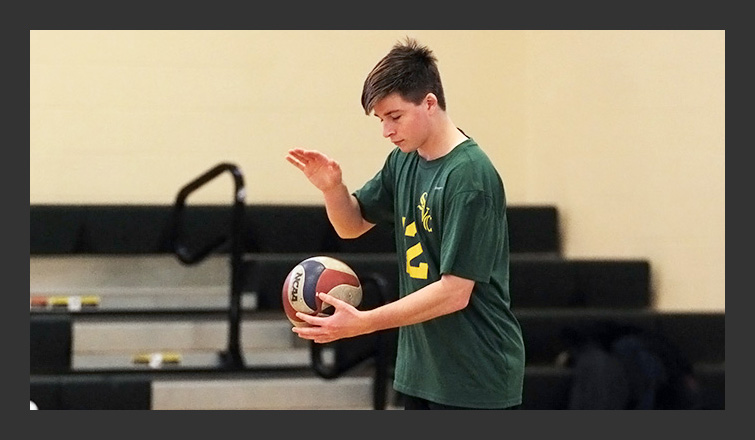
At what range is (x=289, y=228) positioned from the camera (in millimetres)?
6504

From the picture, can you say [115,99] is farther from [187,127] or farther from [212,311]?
[212,311]

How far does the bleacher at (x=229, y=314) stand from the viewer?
18.0 ft

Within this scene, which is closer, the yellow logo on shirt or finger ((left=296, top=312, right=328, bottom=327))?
finger ((left=296, top=312, right=328, bottom=327))

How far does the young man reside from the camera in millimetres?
2896

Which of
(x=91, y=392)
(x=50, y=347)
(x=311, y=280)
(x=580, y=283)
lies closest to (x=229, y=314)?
(x=91, y=392)

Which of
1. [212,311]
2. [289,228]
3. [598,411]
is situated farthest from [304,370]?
[598,411]

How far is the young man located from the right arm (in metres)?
0.02

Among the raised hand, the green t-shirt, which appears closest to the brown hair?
the green t-shirt

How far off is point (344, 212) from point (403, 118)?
0.49 metres

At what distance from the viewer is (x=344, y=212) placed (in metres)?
3.34

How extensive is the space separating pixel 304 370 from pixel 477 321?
283cm

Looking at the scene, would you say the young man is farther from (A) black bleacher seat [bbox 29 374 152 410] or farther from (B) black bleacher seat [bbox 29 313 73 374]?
(B) black bleacher seat [bbox 29 313 73 374]

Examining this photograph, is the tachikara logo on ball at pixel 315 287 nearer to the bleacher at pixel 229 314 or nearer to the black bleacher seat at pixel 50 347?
the bleacher at pixel 229 314

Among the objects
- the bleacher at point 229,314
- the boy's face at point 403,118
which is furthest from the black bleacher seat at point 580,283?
the boy's face at point 403,118
